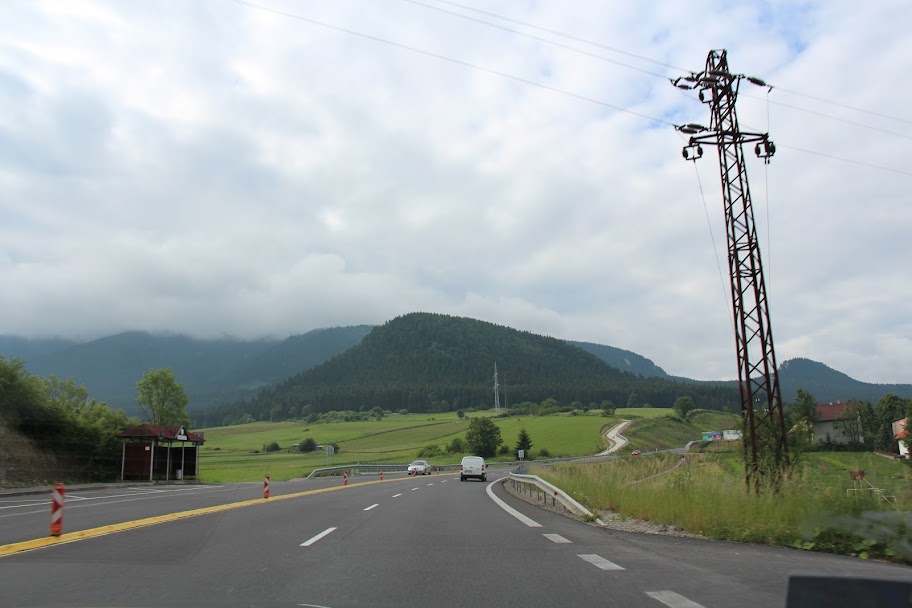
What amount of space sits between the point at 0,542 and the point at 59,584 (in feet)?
17.1

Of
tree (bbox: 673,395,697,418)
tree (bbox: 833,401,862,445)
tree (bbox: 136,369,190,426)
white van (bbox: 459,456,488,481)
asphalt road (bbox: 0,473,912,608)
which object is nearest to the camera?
asphalt road (bbox: 0,473,912,608)

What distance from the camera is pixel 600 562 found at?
28.0 ft

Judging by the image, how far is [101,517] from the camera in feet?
52.4

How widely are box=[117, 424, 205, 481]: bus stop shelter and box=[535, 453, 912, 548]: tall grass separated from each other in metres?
32.1

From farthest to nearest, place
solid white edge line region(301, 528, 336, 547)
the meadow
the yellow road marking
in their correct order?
1. the meadow
2. solid white edge line region(301, 528, 336, 547)
3. the yellow road marking

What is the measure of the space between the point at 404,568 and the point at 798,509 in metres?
7.13

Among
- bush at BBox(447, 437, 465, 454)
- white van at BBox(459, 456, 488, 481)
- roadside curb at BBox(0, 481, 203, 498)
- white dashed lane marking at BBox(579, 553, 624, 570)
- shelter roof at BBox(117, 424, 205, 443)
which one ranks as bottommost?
bush at BBox(447, 437, 465, 454)

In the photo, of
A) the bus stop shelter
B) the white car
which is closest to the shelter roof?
the bus stop shelter

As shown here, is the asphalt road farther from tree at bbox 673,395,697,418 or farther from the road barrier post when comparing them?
tree at bbox 673,395,697,418

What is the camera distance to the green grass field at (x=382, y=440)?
3755 inches

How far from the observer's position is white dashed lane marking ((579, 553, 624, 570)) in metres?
8.13

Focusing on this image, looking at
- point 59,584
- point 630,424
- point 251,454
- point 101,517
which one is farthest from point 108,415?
point 630,424

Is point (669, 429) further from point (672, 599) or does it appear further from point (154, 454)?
point (672, 599)

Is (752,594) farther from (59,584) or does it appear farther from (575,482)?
(575,482)
